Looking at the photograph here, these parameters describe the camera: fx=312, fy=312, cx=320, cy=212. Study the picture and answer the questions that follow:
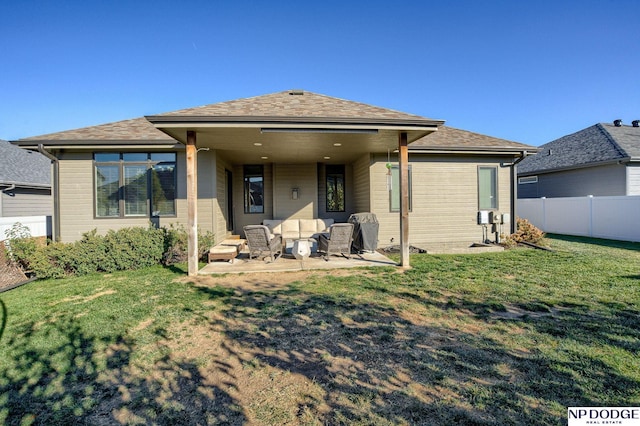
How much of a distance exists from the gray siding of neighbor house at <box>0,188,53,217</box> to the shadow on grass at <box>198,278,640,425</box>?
1281 centimetres

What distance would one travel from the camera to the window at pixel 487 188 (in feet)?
33.8

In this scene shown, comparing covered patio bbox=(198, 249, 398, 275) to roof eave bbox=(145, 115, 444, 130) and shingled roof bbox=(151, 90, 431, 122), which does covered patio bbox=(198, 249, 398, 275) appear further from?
shingled roof bbox=(151, 90, 431, 122)

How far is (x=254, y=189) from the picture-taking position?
11.5 meters

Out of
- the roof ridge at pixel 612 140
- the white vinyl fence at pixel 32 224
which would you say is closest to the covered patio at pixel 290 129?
the white vinyl fence at pixel 32 224

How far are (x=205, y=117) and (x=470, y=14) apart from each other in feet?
33.1

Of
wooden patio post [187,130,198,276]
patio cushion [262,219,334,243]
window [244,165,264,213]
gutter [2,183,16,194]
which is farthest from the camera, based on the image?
gutter [2,183,16,194]

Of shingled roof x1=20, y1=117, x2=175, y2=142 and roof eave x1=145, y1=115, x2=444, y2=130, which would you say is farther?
shingled roof x1=20, y1=117, x2=175, y2=142

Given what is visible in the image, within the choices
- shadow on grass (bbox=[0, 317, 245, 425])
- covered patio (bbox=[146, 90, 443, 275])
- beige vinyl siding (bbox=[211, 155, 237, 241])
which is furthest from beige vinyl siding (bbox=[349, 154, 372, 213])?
shadow on grass (bbox=[0, 317, 245, 425])

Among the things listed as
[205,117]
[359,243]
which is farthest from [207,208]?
[359,243]

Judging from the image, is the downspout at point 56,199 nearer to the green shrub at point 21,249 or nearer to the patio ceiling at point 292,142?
the green shrub at point 21,249

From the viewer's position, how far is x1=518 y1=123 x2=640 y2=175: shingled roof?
1355cm

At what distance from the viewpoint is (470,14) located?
10641 millimetres

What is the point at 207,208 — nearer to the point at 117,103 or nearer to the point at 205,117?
the point at 205,117

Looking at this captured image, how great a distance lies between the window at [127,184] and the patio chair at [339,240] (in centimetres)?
480
